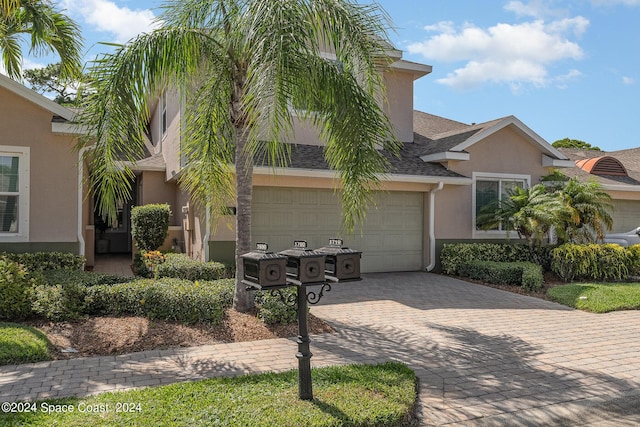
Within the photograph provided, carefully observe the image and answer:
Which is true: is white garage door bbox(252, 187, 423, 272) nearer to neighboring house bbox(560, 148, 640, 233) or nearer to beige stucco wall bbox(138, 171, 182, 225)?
beige stucco wall bbox(138, 171, 182, 225)

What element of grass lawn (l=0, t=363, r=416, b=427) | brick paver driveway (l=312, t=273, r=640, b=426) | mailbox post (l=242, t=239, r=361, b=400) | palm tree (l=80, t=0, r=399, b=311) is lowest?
brick paver driveway (l=312, t=273, r=640, b=426)

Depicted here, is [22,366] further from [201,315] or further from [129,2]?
[129,2]

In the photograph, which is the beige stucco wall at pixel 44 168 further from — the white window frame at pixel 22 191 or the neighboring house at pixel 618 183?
the neighboring house at pixel 618 183

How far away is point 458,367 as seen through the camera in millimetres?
5898

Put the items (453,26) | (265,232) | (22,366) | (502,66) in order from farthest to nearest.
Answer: (502,66) → (265,232) → (453,26) → (22,366)

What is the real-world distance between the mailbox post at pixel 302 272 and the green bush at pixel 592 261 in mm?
10147

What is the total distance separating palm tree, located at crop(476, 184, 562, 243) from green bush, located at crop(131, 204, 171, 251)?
9.13 metres

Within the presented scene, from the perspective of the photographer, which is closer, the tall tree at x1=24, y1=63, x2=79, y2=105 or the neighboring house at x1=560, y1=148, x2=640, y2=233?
the neighboring house at x1=560, y1=148, x2=640, y2=233

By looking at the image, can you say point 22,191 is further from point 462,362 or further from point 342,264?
point 462,362

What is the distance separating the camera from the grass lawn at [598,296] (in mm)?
9570

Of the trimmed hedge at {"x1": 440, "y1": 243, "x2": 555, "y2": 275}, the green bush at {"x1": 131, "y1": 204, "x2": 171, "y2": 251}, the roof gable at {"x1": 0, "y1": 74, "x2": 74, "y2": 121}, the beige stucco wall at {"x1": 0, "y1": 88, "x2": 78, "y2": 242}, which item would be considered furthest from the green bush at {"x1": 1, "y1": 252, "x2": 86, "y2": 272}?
the trimmed hedge at {"x1": 440, "y1": 243, "x2": 555, "y2": 275}

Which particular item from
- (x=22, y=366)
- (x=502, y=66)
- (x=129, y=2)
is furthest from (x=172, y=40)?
(x=502, y=66)

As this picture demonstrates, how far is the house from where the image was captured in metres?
10.1

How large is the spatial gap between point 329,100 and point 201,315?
3723mm
